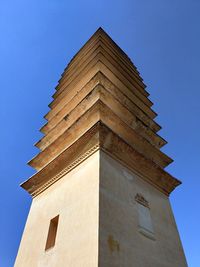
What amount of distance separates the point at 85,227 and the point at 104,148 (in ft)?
7.84

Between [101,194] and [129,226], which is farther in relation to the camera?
[129,226]

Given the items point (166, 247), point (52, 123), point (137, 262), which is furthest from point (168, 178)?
point (52, 123)

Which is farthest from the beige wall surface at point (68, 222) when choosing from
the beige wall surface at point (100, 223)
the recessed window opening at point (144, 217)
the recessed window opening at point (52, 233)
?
the recessed window opening at point (144, 217)

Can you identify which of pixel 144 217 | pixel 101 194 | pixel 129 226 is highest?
pixel 144 217

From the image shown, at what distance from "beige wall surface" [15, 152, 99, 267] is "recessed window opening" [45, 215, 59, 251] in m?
0.12

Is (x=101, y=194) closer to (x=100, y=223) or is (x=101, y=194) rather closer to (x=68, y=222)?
(x=100, y=223)

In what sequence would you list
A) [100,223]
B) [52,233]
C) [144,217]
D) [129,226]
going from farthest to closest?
[144,217] → [52,233] → [129,226] → [100,223]

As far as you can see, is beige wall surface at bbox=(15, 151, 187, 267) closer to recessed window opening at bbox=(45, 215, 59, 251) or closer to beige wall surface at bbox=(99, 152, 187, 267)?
beige wall surface at bbox=(99, 152, 187, 267)

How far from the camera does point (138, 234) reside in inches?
248

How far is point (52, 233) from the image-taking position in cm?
677

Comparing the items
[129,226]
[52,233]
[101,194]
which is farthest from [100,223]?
[52,233]

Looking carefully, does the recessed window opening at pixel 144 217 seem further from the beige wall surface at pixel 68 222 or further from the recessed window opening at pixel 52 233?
the recessed window opening at pixel 52 233

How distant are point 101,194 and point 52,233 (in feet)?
6.58

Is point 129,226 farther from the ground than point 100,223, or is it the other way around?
point 129,226
